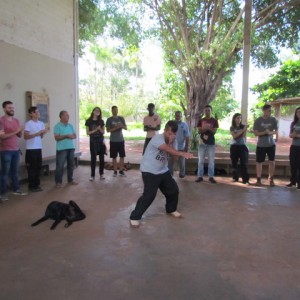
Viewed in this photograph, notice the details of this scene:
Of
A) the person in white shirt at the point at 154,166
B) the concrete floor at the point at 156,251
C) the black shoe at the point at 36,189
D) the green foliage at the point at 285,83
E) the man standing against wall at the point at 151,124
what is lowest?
the concrete floor at the point at 156,251

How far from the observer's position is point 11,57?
734cm

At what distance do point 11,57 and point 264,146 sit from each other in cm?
565

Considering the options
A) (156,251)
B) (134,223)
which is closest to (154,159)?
(134,223)

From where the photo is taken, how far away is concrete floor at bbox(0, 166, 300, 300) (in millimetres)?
3162

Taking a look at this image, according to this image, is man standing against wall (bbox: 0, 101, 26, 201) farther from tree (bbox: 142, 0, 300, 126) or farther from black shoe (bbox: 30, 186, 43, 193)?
tree (bbox: 142, 0, 300, 126)

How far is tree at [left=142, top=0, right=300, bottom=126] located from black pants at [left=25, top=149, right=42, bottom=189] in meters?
7.64

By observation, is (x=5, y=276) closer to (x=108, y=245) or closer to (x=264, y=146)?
(x=108, y=245)

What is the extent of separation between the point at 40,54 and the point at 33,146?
8.71 feet

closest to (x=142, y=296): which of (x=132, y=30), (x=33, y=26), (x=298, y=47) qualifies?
(x=33, y=26)

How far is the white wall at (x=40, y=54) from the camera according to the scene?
727 cm

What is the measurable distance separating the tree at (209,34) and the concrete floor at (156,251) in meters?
7.44

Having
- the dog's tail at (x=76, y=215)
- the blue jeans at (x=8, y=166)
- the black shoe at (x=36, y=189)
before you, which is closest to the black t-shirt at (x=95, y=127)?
the black shoe at (x=36, y=189)

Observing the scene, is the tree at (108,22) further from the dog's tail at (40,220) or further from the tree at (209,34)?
the dog's tail at (40,220)

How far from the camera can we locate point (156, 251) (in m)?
4.01
